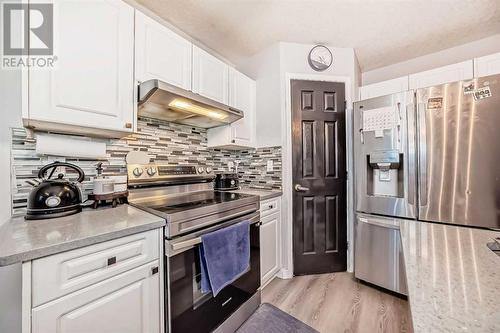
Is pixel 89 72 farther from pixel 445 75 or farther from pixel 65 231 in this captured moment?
pixel 445 75

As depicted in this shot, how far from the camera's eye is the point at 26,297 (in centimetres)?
68

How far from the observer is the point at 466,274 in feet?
1.84

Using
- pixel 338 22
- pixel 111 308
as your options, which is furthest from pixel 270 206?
pixel 338 22

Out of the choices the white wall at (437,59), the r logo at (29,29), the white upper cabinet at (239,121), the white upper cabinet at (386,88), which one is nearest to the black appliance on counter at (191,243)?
the white upper cabinet at (239,121)

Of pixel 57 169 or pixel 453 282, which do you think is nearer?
pixel 453 282

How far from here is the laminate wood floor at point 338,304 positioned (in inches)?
57.4

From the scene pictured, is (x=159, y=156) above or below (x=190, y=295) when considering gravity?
above

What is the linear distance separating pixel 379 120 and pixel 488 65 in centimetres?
100

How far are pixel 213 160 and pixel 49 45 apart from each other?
1.50m

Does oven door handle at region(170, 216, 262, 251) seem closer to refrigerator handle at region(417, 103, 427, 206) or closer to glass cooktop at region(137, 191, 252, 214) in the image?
glass cooktop at region(137, 191, 252, 214)

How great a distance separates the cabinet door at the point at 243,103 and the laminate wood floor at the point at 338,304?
1444 millimetres

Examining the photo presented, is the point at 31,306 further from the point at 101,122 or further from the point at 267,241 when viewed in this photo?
the point at 267,241

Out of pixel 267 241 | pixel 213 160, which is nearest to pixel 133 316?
pixel 267 241

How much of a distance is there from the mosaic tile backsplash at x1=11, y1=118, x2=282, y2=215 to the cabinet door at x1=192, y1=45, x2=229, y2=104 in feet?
1.41
